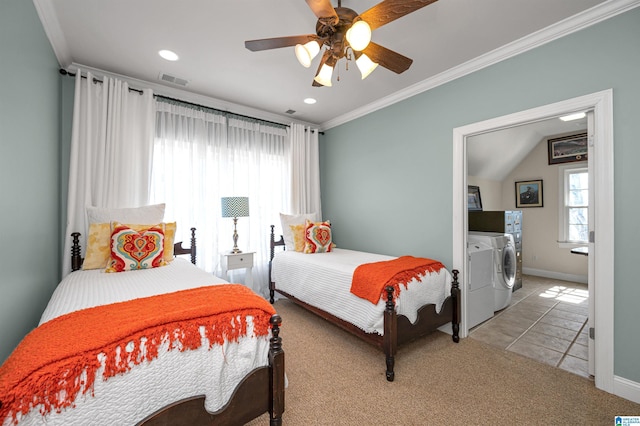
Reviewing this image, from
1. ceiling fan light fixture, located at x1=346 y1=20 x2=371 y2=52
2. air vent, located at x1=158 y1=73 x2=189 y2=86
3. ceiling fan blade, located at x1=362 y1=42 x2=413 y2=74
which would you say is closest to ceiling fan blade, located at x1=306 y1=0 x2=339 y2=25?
ceiling fan light fixture, located at x1=346 y1=20 x2=371 y2=52

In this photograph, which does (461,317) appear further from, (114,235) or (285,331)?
(114,235)

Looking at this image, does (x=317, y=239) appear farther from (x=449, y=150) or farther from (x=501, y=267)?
(x=501, y=267)

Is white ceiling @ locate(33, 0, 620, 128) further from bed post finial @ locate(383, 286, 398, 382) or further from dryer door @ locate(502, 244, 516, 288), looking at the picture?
dryer door @ locate(502, 244, 516, 288)

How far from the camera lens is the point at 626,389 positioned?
70.7 inches

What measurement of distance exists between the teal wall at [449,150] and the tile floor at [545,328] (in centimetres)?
57

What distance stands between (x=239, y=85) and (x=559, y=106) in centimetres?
301

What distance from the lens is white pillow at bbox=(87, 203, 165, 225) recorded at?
249 centimetres

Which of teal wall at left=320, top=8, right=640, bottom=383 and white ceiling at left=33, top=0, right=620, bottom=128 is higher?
white ceiling at left=33, top=0, right=620, bottom=128

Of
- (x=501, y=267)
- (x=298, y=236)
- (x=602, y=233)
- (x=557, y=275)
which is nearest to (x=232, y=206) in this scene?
(x=298, y=236)

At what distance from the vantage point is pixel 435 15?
1.98m

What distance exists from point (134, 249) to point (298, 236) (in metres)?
1.85

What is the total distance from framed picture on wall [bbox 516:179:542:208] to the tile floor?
172 cm

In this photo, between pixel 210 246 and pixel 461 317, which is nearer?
pixel 461 317

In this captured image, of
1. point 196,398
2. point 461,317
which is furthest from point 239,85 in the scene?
point 461,317
